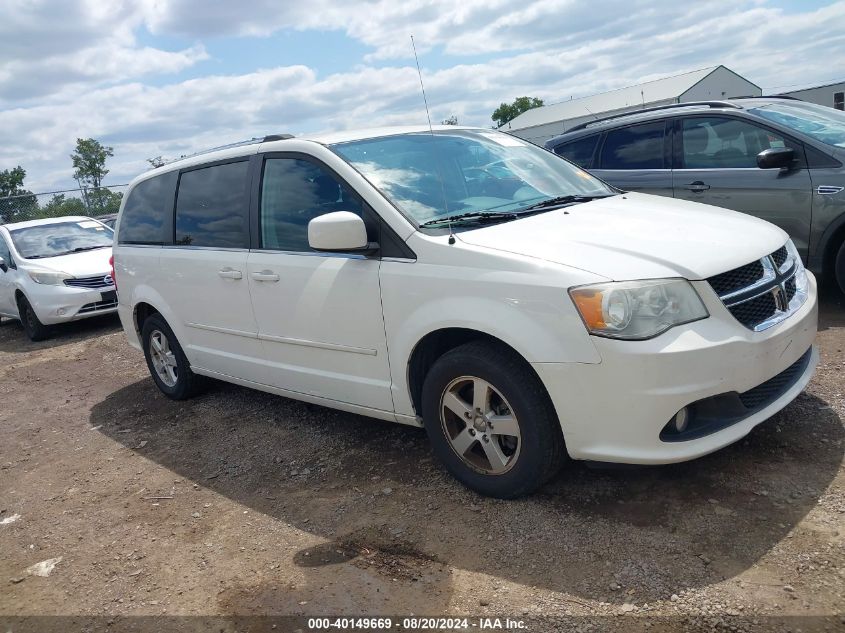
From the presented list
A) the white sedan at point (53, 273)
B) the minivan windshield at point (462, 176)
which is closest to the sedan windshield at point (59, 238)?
the white sedan at point (53, 273)

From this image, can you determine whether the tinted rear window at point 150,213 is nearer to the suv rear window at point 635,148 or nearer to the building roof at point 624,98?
the suv rear window at point 635,148

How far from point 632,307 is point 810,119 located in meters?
4.32

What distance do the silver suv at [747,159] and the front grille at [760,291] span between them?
2468mm

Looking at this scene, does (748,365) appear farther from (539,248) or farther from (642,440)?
(539,248)

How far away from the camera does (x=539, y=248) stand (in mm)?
3152

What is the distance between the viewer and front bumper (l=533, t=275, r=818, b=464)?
2.83 meters

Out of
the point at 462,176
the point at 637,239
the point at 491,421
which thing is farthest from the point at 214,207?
the point at 637,239

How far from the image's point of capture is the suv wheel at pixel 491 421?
10.2 feet

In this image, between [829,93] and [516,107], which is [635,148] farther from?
[516,107]

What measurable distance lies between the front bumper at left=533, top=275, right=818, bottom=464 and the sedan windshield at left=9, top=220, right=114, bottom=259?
9.49 meters

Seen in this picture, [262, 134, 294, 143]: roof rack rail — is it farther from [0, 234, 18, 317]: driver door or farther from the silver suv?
[0, 234, 18, 317]: driver door

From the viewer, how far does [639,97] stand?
45750mm

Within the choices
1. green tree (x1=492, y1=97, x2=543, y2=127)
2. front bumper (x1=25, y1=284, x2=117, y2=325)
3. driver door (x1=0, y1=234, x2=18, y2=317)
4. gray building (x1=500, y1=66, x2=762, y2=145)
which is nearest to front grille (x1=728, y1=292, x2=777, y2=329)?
front bumper (x1=25, y1=284, x2=117, y2=325)

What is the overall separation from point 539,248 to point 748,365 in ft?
3.28
